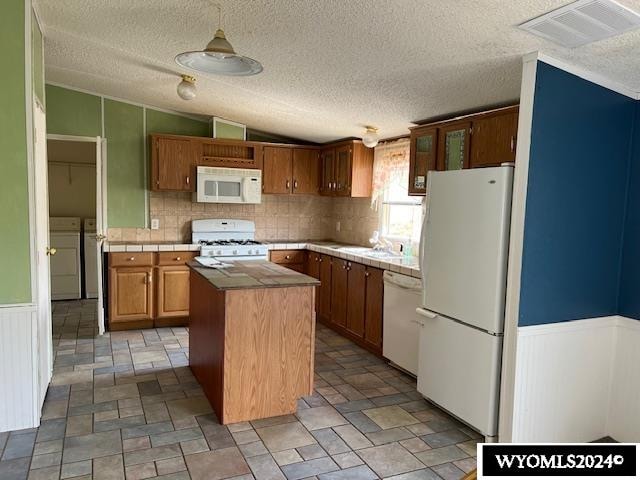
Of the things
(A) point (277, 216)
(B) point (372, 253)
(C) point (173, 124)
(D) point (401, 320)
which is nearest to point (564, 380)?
(D) point (401, 320)

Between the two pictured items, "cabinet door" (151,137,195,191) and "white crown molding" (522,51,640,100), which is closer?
"white crown molding" (522,51,640,100)

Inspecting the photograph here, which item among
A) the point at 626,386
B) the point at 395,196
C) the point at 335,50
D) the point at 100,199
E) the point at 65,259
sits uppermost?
the point at 335,50

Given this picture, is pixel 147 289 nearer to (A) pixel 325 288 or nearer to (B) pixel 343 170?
(A) pixel 325 288

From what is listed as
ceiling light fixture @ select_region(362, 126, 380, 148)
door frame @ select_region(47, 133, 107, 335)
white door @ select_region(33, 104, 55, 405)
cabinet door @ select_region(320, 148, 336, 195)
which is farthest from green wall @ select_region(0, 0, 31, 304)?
cabinet door @ select_region(320, 148, 336, 195)

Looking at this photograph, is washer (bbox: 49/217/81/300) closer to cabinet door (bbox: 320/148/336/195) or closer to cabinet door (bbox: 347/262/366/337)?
cabinet door (bbox: 320/148/336/195)

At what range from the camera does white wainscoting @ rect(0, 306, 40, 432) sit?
8.94ft

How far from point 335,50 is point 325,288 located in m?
2.92

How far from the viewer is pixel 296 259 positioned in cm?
558

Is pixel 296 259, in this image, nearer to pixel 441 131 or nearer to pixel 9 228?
pixel 441 131

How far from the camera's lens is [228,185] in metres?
5.28

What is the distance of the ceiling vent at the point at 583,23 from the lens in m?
1.82

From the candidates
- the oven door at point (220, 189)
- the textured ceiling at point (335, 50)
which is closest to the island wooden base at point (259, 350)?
the textured ceiling at point (335, 50)

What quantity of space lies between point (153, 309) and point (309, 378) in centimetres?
248

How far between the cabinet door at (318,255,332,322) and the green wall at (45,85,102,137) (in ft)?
9.12
